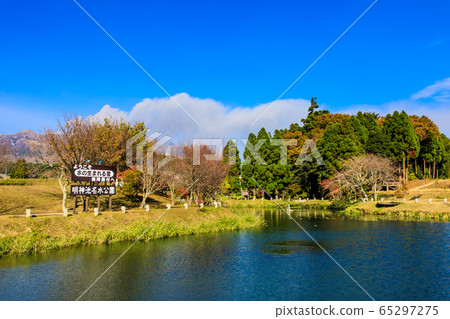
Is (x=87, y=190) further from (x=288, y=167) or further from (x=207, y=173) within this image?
(x=288, y=167)

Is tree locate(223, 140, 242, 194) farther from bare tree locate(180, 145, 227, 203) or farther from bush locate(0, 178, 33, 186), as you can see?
bush locate(0, 178, 33, 186)

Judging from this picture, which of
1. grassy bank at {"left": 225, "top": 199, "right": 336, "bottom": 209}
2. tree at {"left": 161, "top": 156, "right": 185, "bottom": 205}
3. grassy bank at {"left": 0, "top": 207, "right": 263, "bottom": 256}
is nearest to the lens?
grassy bank at {"left": 0, "top": 207, "right": 263, "bottom": 256}

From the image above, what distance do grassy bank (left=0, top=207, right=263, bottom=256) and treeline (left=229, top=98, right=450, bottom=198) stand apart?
3837 centimetres

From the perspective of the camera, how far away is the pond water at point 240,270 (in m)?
16.0

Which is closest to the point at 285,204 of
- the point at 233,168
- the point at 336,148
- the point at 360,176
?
the point at 233,168

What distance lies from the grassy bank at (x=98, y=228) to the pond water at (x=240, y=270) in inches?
62.2

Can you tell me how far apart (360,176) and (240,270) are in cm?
Answer: 4779

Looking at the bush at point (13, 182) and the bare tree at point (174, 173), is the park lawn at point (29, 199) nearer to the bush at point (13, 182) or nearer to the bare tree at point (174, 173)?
the bush at point (13, 182)

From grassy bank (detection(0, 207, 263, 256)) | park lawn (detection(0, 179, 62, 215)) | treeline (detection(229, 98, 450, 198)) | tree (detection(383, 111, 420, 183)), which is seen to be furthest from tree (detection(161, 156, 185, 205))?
tree (detection(383, 111, 420, 183))

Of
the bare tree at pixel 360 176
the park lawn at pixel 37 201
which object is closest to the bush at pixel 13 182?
the park lawn at pixel 37 201

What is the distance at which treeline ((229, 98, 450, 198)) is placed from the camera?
2808 inches

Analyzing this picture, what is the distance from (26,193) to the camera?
161 ft

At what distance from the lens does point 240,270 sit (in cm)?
2033
